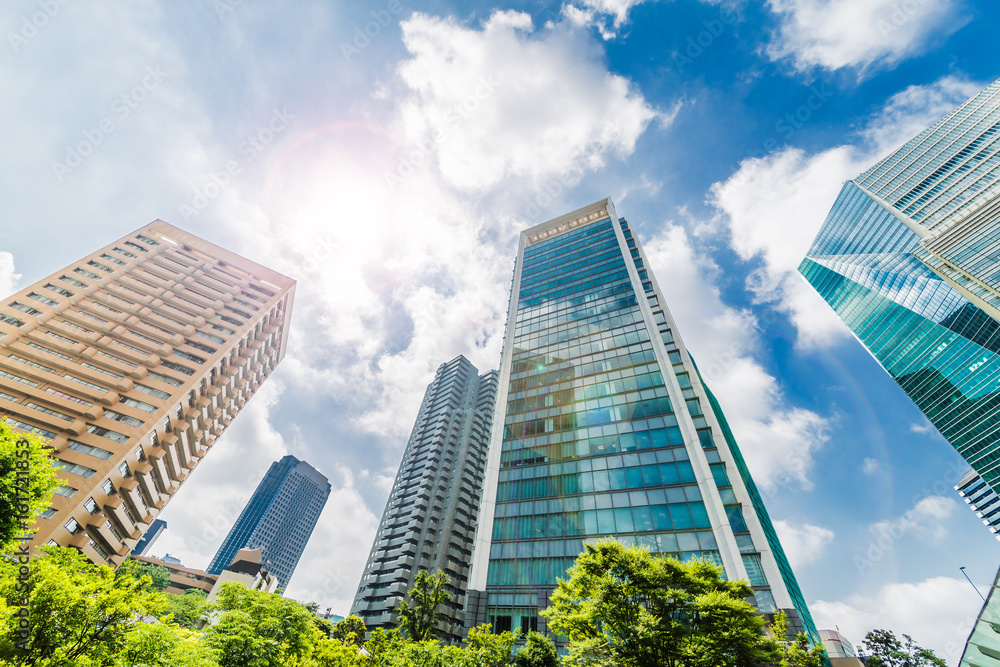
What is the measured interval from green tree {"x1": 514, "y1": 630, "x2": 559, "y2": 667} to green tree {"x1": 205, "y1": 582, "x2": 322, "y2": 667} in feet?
32.4

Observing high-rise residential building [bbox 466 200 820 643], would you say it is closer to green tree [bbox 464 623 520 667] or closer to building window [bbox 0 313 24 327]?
green tree [bbox 464 623 520 667]

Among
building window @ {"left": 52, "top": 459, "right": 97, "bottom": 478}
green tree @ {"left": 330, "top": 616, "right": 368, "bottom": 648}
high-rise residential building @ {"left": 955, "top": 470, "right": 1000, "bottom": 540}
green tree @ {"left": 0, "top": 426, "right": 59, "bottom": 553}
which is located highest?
high-rise residential building @ {"left": 955, "top": 470, "right": 1000, "bottom": 540}

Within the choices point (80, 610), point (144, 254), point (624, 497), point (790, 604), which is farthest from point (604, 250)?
point (144, 254)

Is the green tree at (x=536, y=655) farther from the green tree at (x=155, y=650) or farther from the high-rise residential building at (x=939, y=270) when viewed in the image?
the high-rise residential building at (x=939, y=270)

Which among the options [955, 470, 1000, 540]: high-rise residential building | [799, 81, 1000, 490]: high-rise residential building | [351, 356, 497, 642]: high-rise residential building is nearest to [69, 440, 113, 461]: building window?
[351, 356, 497, 642]: high-rise residential building

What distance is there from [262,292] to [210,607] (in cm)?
5555

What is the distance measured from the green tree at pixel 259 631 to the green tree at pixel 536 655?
989 cm

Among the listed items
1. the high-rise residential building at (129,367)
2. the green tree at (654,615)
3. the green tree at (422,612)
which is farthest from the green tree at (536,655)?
the high-rise residential building at (129,367)

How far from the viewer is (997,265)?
59469 mm

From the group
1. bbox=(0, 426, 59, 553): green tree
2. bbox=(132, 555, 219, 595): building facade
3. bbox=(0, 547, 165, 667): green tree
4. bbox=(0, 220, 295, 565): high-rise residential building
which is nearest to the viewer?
bbox=(0, 547, 165, 667): green tree

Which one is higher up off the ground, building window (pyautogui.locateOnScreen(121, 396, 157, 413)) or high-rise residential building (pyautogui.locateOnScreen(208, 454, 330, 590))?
high-rise residential building (pyautogui.locateOnScreen(208, 454, 330, 590))

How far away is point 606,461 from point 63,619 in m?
31.3

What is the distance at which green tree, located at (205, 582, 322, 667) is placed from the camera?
617 inches

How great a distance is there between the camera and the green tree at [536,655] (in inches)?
690
